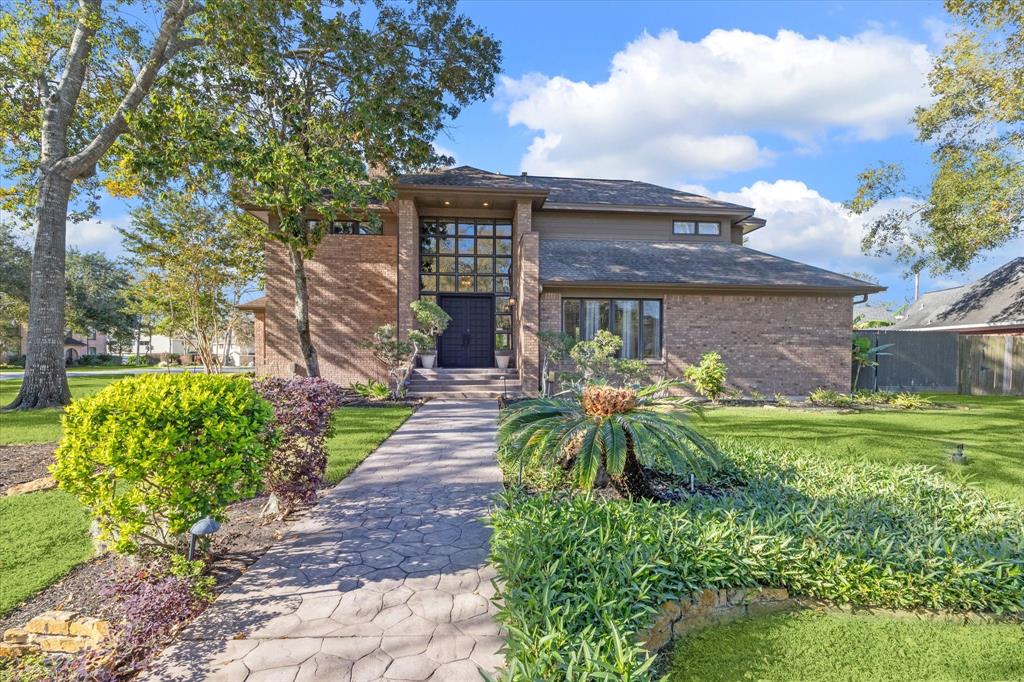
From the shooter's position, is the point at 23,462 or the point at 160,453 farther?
the point at 23,462

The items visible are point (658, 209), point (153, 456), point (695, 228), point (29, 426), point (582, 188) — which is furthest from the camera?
point (582, 188)

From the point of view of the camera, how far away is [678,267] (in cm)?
1375

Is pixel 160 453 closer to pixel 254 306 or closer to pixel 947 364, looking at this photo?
pixel 254 306

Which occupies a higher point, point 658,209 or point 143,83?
point 143,83

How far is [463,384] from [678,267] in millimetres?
7654

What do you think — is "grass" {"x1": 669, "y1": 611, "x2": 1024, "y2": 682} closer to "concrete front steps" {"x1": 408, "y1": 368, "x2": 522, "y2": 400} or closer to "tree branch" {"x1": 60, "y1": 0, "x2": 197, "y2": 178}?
"concrete front steps" {"x1": 408, "y1": 368, "x2": 522, "y2": 400}

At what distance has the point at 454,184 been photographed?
12.9 m

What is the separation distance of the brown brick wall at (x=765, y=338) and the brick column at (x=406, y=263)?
662 cm

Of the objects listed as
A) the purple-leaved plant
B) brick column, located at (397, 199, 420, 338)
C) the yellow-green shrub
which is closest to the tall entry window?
brick column, located at (397, 199, 420, 338)

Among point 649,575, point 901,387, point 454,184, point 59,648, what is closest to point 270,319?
point 454,184

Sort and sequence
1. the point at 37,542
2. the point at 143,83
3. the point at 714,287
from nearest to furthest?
the point at 37,542 < the point at 143,83 < the point at 714,287

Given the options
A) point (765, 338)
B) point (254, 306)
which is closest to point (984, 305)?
point (765, 338)

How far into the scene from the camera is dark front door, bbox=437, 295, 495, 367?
14.7m

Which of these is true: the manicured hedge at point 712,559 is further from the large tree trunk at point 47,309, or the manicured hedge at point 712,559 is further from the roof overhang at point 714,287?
the large tree trunk at point 47,309
